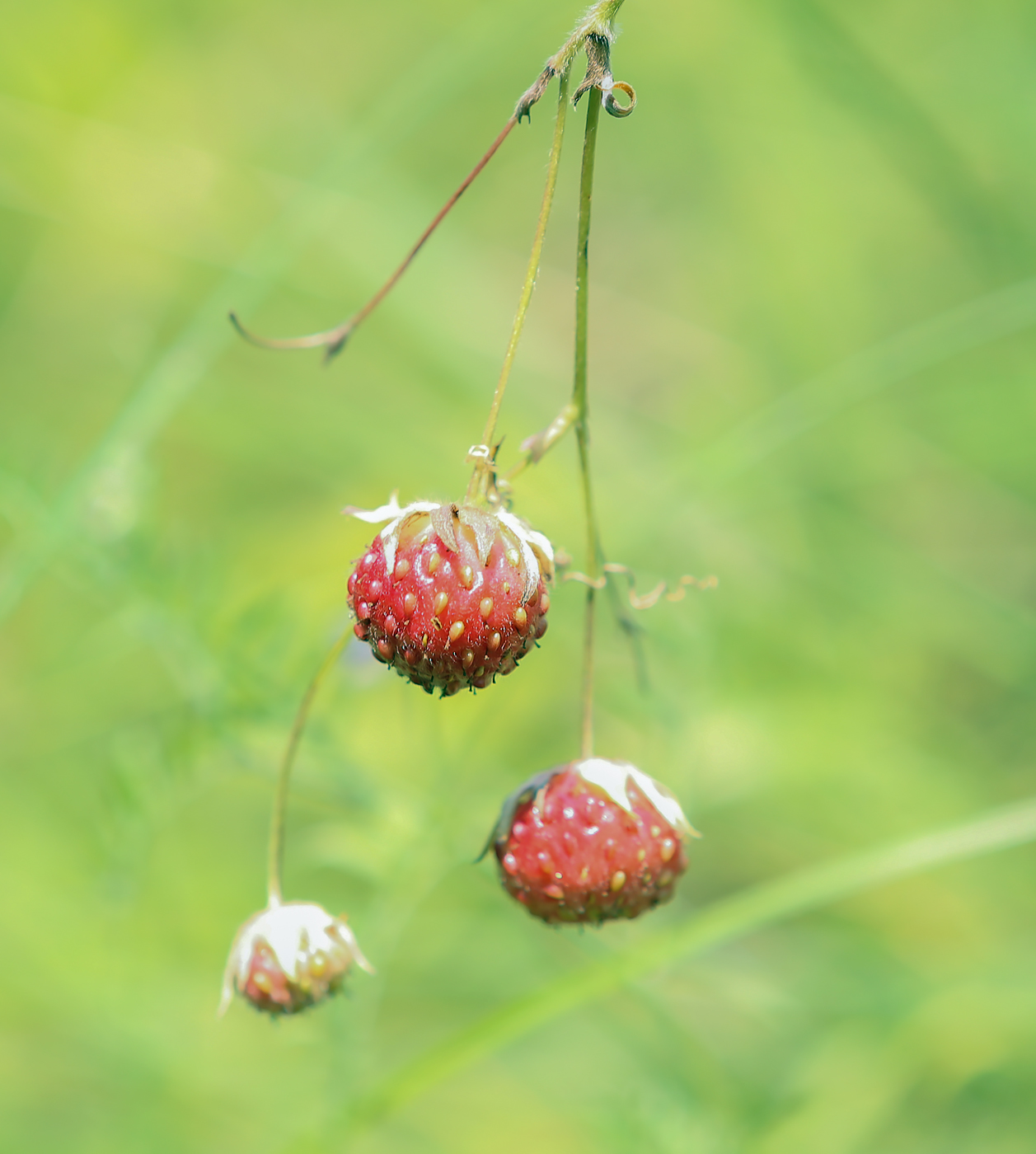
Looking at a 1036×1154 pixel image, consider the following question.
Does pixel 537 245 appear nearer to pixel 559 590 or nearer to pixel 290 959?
pixel 290 959

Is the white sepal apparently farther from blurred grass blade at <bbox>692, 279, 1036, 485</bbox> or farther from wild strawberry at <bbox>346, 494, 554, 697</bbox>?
blurred grass blade at <bbox>692, 279, 1036, 485</bbox>

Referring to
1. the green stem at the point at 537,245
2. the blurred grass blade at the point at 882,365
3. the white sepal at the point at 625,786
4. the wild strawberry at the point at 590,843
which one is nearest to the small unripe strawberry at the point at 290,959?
the wild strawberry at the point at 590,843

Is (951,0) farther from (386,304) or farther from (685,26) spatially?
(386,304)

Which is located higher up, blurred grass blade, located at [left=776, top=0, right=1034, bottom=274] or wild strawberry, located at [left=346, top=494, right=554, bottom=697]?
blurred grass blade, located at [left=776, top=0, right=1034, bottom=274]

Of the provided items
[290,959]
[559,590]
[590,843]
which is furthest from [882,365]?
[290,959]

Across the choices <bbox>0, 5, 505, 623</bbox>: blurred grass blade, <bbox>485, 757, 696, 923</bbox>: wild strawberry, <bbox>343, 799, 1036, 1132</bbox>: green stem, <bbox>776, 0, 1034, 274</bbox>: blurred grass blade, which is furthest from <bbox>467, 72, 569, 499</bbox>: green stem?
<bbox>776, 0, 1034, 274</bbox>: blurred grass blade

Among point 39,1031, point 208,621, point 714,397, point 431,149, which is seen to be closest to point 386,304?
point 714,397
